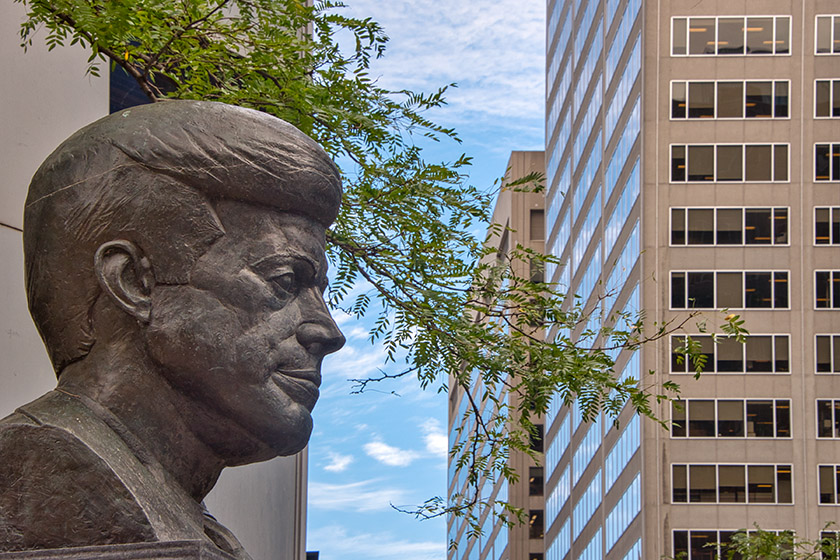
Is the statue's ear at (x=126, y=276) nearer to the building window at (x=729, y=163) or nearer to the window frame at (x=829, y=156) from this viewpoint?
the window frame at (x=829, y=156)

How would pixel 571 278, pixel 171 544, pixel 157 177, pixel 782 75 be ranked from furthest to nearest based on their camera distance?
pixel 571 278
pixel 782 75
pixel 157 177
pixel 171 544

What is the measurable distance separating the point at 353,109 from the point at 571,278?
202 ft

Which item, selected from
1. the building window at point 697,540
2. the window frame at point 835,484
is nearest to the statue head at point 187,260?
the building window at point 697,540

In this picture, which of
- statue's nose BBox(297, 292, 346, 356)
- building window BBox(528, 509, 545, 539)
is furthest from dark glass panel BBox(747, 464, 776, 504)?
statue's nose BBox(297, 292, 346, 356)

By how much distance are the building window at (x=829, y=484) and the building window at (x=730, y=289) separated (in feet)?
21.1

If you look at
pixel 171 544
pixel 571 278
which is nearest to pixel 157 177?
pixel 171 544

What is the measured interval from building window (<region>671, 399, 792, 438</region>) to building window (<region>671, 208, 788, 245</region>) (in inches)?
254

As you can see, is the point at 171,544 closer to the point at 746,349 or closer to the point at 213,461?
the point at 213,461

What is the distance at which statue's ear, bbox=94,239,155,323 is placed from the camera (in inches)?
156

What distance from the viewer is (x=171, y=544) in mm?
3670

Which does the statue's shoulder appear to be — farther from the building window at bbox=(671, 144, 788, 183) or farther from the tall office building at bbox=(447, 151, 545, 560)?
the tall office building at bbox=(447, 151, 545, 560)

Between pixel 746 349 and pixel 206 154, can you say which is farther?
pixel 746 349

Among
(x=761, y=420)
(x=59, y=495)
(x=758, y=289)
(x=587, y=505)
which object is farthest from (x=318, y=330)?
(x=587, y=505)

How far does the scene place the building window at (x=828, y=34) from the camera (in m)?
51.2
